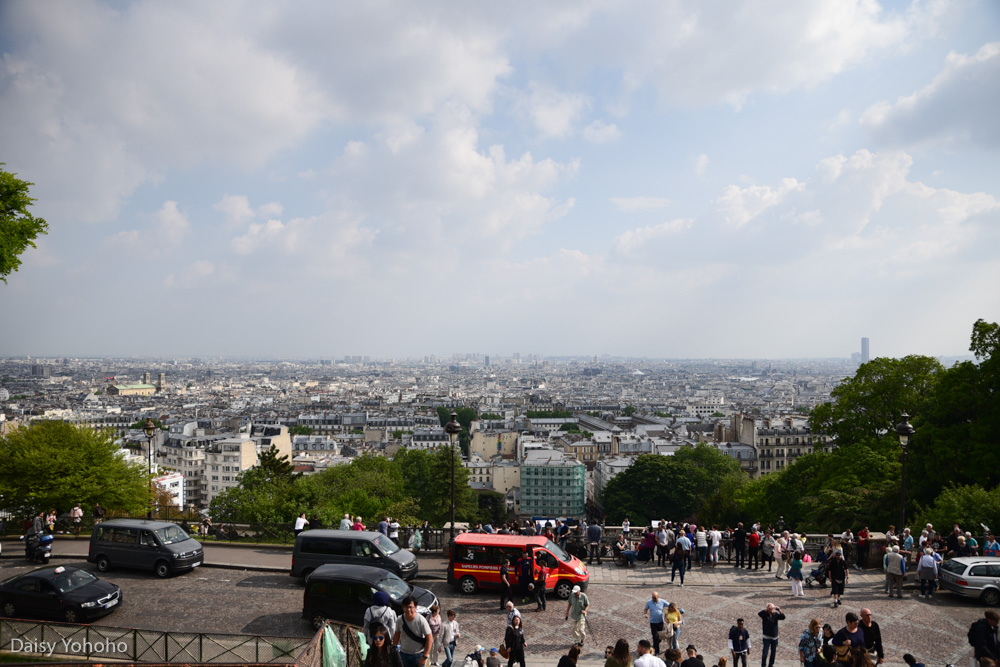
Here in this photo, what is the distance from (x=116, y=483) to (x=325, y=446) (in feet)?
369

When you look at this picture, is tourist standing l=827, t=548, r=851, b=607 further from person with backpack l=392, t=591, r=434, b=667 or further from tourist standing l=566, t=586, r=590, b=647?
person with backpack l=392, t=591, r=434, b=667

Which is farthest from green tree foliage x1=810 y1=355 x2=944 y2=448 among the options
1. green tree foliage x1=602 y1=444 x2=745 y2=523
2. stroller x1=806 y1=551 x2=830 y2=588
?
green tree foliage x1=602 y1=444 x2=745 y2=523

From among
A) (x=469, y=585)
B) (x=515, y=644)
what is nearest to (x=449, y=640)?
(x=515, y=644)

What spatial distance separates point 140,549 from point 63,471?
35.2ft

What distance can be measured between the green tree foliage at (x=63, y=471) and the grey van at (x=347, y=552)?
46.6ft

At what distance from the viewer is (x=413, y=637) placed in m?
12.4

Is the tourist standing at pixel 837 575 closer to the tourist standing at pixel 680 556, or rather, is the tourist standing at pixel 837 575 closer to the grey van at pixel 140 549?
the tourist standing at pixel 680 556

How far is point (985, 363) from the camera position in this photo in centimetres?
3033

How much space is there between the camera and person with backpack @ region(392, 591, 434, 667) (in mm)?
11938

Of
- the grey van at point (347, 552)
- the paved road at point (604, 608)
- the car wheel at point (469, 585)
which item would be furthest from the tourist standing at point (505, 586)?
the grey van at point (347, 552)

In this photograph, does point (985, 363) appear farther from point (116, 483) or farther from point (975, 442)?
point (116, 483)

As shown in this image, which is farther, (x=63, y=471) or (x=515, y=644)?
(x=63, y=471)

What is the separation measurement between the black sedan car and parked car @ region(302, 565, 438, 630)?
5.04 meters

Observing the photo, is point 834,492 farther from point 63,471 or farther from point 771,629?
point 63,471
